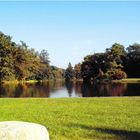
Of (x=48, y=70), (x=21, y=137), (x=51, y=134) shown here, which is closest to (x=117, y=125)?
(x=51, y=134)

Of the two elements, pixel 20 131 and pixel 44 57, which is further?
pixel 44 57

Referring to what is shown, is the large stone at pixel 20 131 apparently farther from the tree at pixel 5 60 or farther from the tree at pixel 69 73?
the tree at pixel 69 73

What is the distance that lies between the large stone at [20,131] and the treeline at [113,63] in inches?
3190

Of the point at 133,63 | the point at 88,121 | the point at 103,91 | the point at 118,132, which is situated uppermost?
the point at 133,63

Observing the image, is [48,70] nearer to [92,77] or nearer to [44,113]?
[92,77]

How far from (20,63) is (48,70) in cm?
5133

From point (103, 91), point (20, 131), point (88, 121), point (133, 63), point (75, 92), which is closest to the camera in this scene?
point (20, 131)

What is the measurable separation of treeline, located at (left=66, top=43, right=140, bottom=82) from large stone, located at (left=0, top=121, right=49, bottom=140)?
8104 cm

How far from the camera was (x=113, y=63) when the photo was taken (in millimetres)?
87562

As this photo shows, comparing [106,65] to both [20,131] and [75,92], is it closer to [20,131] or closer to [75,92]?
[75,92]

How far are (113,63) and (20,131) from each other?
82409 millimetres

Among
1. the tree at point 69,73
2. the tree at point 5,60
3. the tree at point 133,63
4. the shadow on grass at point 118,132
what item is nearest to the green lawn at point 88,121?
the shadow on grass at point 118,132

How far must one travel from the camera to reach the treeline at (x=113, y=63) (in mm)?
87375

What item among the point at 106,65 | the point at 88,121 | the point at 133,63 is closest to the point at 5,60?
the point at 106,65
